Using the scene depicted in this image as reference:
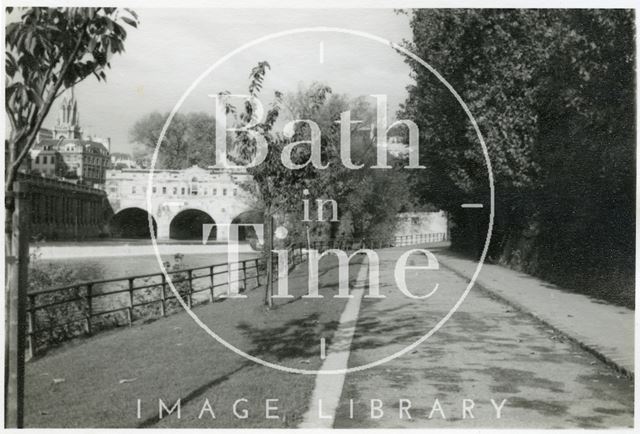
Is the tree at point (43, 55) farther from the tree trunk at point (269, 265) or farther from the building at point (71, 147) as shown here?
the tree trunk at point (269, 265)

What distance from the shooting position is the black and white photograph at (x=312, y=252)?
235 inches

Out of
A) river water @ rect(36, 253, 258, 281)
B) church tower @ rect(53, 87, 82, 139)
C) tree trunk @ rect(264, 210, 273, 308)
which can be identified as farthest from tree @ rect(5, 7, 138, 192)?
river water @ rect(36, 253, 258, 281)

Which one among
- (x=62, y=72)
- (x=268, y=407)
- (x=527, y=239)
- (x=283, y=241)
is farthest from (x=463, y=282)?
(x=62, y=72)

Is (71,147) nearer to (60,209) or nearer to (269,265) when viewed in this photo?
(269,265)

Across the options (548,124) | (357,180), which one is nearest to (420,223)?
(357,180)

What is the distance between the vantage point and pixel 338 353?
9.03 meters

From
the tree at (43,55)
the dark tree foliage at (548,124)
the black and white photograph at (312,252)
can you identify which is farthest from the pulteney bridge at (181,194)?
the tree at (43,55)

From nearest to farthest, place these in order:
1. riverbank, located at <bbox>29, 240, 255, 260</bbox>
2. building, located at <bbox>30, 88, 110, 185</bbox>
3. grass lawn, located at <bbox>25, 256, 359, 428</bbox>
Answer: grass lawn, located at <bbox>25, 256, 359, 428</bbox>
building, located at <bbox>30, 88, 110, 185</bbox>
riverbank, located at <bbox>29, 240, 255, 260</bbox>

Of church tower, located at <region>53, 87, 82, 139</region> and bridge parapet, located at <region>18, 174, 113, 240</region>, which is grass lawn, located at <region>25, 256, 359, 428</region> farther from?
bridge parapet, located at <region>18, 174, 113, 240</region>

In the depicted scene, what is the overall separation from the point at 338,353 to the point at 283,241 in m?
14.5

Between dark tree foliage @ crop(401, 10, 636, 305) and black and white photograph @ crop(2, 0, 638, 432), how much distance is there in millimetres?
66

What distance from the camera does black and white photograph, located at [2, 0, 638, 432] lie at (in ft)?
19.6

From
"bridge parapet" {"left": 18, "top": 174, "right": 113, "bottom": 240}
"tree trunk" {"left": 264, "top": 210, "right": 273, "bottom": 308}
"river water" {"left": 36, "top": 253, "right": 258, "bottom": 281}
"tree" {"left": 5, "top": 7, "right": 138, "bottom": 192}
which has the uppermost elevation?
"tree" {"left": 5, "top": 7, "right": 138, "bottom": 192}

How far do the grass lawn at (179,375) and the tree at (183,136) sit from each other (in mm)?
3218
